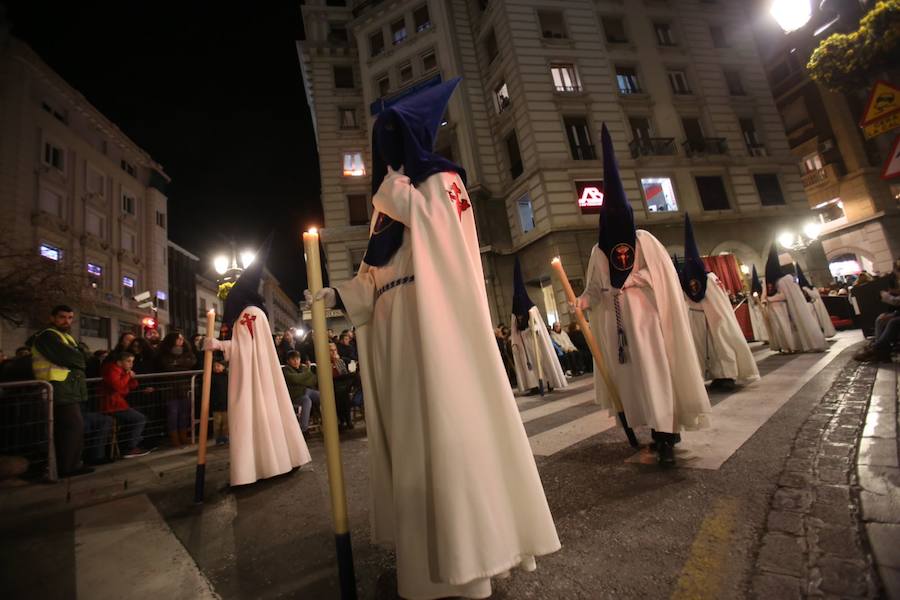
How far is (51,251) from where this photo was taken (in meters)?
22.2

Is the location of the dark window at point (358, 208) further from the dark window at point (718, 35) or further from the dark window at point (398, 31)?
the dark window at point (718, 35)

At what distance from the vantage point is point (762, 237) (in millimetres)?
18281

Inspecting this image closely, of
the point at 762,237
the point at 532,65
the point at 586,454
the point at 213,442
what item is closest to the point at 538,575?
the point at 586,454

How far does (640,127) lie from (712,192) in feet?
14.9

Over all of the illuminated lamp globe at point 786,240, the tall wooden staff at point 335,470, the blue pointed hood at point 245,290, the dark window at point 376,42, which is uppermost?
the dark window at point 376,42

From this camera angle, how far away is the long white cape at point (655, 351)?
3.09 metres

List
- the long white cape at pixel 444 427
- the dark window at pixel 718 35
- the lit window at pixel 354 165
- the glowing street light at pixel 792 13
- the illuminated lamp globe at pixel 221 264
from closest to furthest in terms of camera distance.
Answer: the long white cape at pixel 444 427
the glowing street light at pixel 792 13
the illuminated lamp globe at pixel 221 264
the dark window at pixel 718 35
the lit window at pixel 354 165

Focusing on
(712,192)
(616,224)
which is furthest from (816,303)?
(616,224)

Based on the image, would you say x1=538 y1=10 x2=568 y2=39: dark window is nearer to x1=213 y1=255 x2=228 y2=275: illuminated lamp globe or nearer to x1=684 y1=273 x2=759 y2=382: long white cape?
x1=684 y1=273 x2=759 y2=382: long white cape

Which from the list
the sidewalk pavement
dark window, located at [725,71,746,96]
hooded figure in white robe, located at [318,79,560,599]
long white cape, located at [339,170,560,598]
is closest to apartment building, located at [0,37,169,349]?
hooded figure in white robe, located at [318,79,560,599]

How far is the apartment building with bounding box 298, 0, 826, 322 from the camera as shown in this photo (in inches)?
682

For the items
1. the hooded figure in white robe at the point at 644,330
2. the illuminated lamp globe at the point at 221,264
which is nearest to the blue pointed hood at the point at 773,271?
the hooded figure in white robe at the point at 644,330

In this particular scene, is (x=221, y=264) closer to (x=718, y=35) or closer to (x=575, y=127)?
(x=575, y=127)

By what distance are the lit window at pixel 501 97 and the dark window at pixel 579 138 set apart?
3127 millimetres
